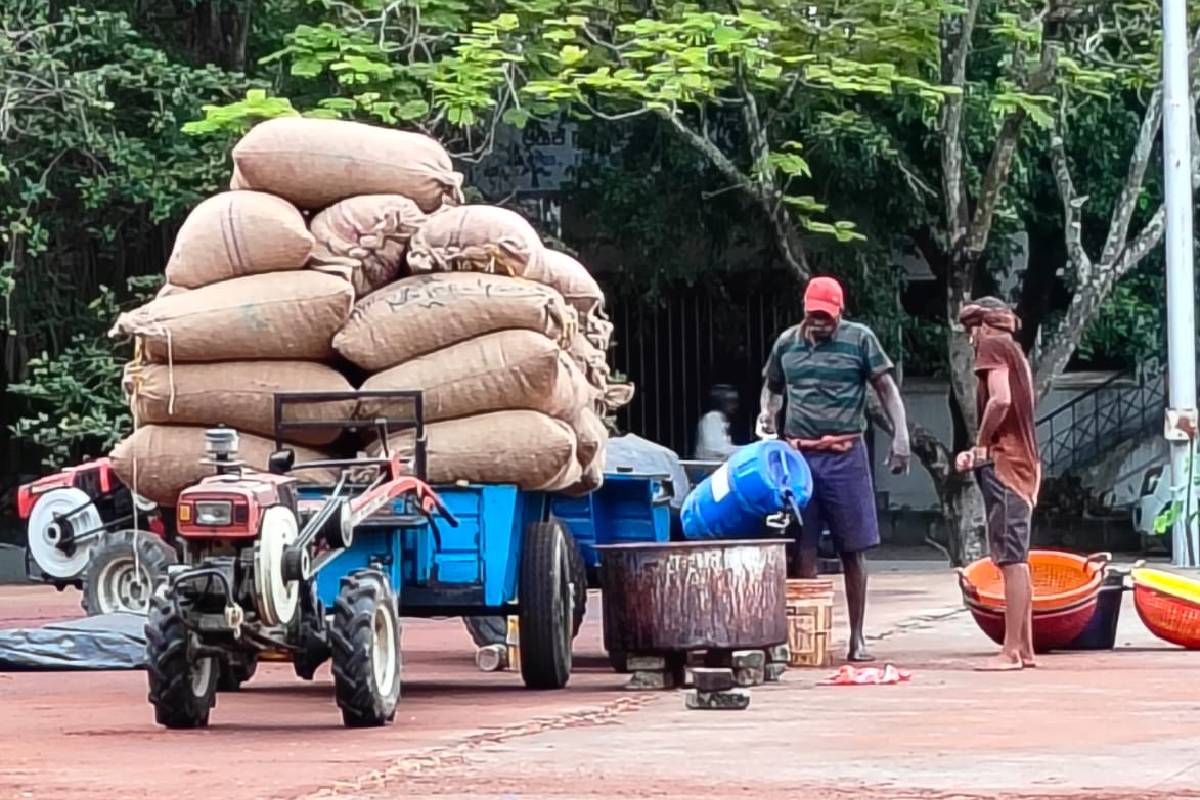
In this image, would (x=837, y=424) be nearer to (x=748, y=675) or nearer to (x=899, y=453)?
(x=899, y=453)

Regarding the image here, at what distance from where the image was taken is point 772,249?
2325 centimetres

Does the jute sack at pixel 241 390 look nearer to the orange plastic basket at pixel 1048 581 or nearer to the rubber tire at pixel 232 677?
the rubber tire at pixel 232 677

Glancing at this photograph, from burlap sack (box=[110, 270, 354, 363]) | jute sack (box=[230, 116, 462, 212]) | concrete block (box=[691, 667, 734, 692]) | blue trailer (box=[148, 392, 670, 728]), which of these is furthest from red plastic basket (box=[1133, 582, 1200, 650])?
burlap sack (box=[110, 270, 354, 363])

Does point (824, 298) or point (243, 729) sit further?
point (824, 298)

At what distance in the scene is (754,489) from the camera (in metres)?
11.9

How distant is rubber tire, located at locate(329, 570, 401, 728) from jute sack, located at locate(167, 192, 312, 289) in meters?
1.80

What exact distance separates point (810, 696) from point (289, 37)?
10.2 meters

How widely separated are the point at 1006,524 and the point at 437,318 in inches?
125

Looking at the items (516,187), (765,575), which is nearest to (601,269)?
(516,187)

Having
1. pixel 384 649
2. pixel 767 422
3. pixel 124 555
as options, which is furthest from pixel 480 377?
pixel 124 555

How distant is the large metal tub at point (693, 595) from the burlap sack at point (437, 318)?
3.81ft

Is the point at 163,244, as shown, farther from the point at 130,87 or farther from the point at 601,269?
the point at 601,269

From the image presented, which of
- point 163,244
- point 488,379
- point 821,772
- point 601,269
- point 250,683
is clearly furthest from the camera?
point 601,269

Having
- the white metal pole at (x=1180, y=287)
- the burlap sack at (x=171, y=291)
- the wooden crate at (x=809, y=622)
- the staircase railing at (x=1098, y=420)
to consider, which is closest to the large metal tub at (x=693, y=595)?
the wooden crate at (x=809, y=622)
